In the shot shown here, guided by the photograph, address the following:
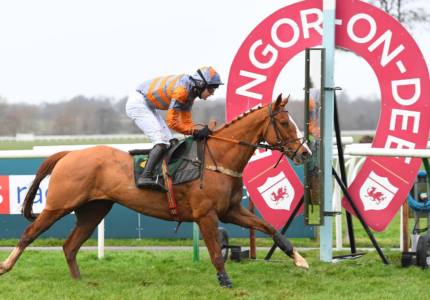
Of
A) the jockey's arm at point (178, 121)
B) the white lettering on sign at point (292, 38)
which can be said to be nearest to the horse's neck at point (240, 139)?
the jockey's arm at point (178, 121)

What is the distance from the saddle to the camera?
4.97 metres

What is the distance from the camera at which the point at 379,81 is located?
19.5ft

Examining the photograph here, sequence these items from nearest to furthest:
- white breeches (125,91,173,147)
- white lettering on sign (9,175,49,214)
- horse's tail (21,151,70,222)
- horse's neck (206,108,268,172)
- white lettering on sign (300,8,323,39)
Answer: horse's neck (206,108,268,172) → white breeches (125,91,173,147) → horse's tail (21,151,70,222) → white lettering on sign (300,8,323,39) → white lettering on sign (9,175,49,214)

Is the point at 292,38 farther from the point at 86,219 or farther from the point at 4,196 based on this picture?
the point at 4,196

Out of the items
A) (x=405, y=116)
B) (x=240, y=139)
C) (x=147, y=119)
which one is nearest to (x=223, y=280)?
(x=240, y=139)

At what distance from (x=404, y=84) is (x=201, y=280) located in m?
2.95

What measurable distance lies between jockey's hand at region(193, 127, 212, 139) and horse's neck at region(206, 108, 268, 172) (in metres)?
0.09

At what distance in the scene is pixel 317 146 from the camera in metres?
5.69

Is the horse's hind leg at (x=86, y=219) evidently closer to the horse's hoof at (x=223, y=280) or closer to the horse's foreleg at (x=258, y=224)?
the horse's foreleg at (x=258, y=224)

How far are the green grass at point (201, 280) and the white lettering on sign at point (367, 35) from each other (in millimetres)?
2365

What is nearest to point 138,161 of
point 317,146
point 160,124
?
point 160,124

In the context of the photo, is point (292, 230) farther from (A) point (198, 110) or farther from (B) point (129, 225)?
(A) point (198, 110)

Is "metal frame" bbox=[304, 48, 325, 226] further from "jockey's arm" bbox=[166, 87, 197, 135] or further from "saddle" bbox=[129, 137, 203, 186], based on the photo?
"jockey's arm" bbox=[166, 87, 197, 135]

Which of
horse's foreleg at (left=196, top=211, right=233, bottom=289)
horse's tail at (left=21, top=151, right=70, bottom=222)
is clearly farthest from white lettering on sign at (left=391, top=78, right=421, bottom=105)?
horse's tail at (left=21, top=151, right=70, bottom=222)
